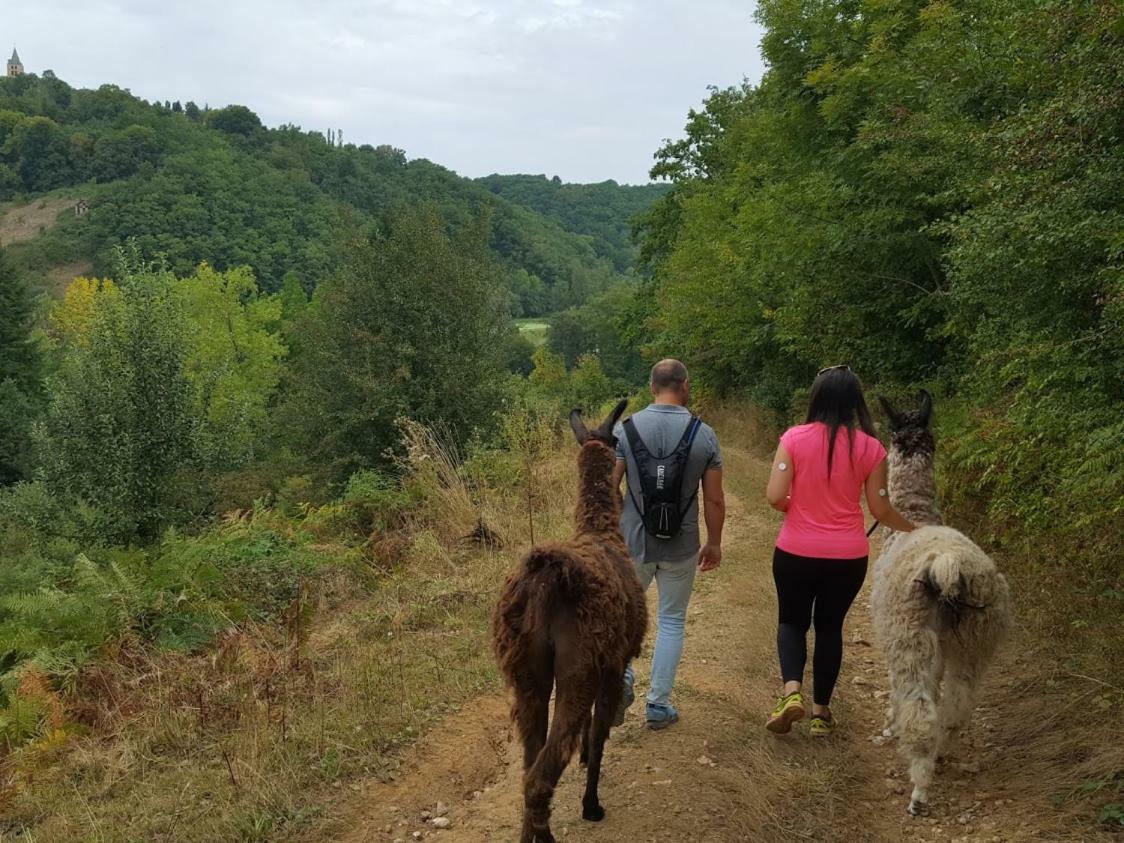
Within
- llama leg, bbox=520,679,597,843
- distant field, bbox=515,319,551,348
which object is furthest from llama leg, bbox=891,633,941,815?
distant field, bbox=515,319,551,348

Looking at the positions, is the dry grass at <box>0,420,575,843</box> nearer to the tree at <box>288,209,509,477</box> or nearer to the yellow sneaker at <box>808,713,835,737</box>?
the yellow sneaker at <box>808,713,835,737</box>

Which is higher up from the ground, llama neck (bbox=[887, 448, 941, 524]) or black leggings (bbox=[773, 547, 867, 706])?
llama neck (bbox=[887, 448, 941, 524])

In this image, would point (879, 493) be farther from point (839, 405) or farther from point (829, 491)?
point (839, 405)

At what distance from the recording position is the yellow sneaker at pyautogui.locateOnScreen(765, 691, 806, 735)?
4.27 m

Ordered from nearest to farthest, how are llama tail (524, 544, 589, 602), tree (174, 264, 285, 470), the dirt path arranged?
llama tail (524, 544, 589, 602)
the dirt path
tree (174, 264, 285, 470)

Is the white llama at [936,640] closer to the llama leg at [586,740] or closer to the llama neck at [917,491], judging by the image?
the llama neck at [917,491]

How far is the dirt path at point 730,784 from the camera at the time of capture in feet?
12.2

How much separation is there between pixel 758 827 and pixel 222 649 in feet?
14.9

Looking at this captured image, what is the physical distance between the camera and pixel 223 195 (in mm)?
85375

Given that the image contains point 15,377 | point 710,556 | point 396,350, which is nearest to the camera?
point 710,556

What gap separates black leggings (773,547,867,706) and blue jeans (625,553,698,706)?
0.54m

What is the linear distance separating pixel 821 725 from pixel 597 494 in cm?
196

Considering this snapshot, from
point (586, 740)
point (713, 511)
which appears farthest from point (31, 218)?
point (586, 740)

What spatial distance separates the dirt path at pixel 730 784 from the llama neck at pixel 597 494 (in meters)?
1.40
